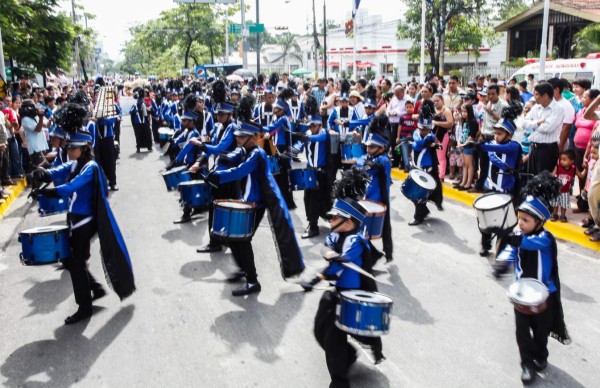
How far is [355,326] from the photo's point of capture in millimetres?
4035

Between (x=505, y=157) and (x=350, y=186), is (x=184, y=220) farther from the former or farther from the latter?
(x=350, y=186)

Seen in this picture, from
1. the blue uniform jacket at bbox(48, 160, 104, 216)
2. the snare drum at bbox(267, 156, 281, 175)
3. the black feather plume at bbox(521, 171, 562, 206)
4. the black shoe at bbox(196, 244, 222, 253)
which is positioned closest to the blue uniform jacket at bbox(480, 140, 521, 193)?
the black feather plume at bbox(521, 171, 562, 206)

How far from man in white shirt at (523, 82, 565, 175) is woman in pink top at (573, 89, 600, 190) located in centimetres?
57

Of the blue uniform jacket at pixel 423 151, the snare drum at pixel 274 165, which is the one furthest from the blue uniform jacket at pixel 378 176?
the snare drum at pixel 274 165

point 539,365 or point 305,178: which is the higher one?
point 305,178

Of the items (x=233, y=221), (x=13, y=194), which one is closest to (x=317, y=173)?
(x=233, y=221)

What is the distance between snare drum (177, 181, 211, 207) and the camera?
7.69 metres

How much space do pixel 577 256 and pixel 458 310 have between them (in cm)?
242

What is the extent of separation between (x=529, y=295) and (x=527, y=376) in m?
0.68

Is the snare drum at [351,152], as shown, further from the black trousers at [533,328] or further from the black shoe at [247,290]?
the black trousers at [533,328]

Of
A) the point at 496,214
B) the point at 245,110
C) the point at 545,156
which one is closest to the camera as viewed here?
the point at 496,214

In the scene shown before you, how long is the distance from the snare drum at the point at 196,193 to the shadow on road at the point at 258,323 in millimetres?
1768

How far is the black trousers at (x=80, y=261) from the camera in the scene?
5.68m

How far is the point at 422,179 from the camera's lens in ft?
25.4
